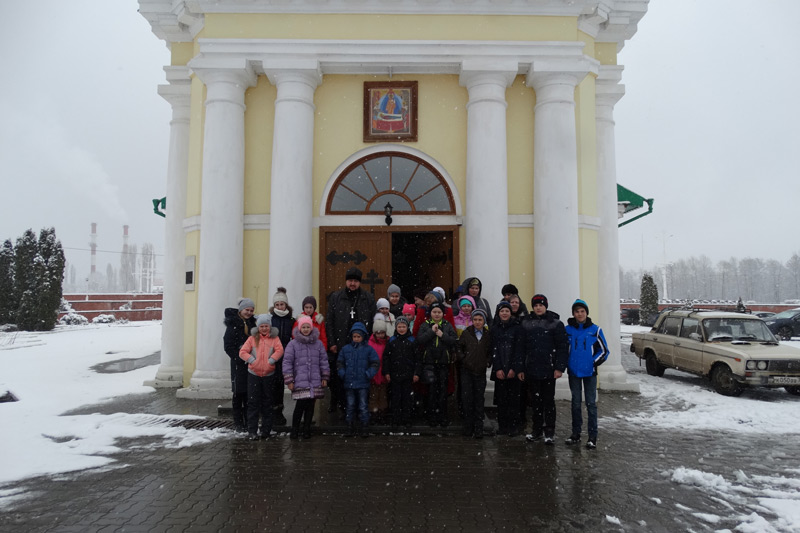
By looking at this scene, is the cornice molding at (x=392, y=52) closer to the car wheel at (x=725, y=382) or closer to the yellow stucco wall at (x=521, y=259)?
the yellow stucco wall at (x=521, y=259)

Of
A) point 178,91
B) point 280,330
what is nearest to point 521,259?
point 280,330

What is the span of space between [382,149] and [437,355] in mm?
4857

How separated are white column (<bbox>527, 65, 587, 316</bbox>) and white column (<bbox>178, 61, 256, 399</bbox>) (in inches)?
223

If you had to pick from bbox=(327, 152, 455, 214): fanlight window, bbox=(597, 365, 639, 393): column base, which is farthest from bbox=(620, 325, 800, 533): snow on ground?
bbox=(327, 152, 455, 214): fanlight window

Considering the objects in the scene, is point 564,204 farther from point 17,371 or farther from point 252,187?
point 17,371

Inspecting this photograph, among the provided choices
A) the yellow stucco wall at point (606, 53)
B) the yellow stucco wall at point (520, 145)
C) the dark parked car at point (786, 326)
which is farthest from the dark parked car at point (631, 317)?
the yellow stucco wall at point (520, 145)

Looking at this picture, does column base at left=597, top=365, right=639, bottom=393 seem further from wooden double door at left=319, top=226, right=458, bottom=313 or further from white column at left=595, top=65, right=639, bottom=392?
wooden double door at left=319, top=226, right=458, bottom=313

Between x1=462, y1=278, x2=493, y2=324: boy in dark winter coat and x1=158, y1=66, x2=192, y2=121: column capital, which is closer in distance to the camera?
x1=462, y1=278, x2=493, y2=324: boy in dark winter coat

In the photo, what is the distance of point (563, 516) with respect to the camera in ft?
14.8

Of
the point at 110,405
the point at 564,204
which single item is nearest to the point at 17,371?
the point at 110,405

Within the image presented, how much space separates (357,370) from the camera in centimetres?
705

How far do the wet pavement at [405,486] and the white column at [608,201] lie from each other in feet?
14.0

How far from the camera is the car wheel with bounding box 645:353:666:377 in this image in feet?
42.7

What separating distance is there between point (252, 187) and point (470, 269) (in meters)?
4.53
